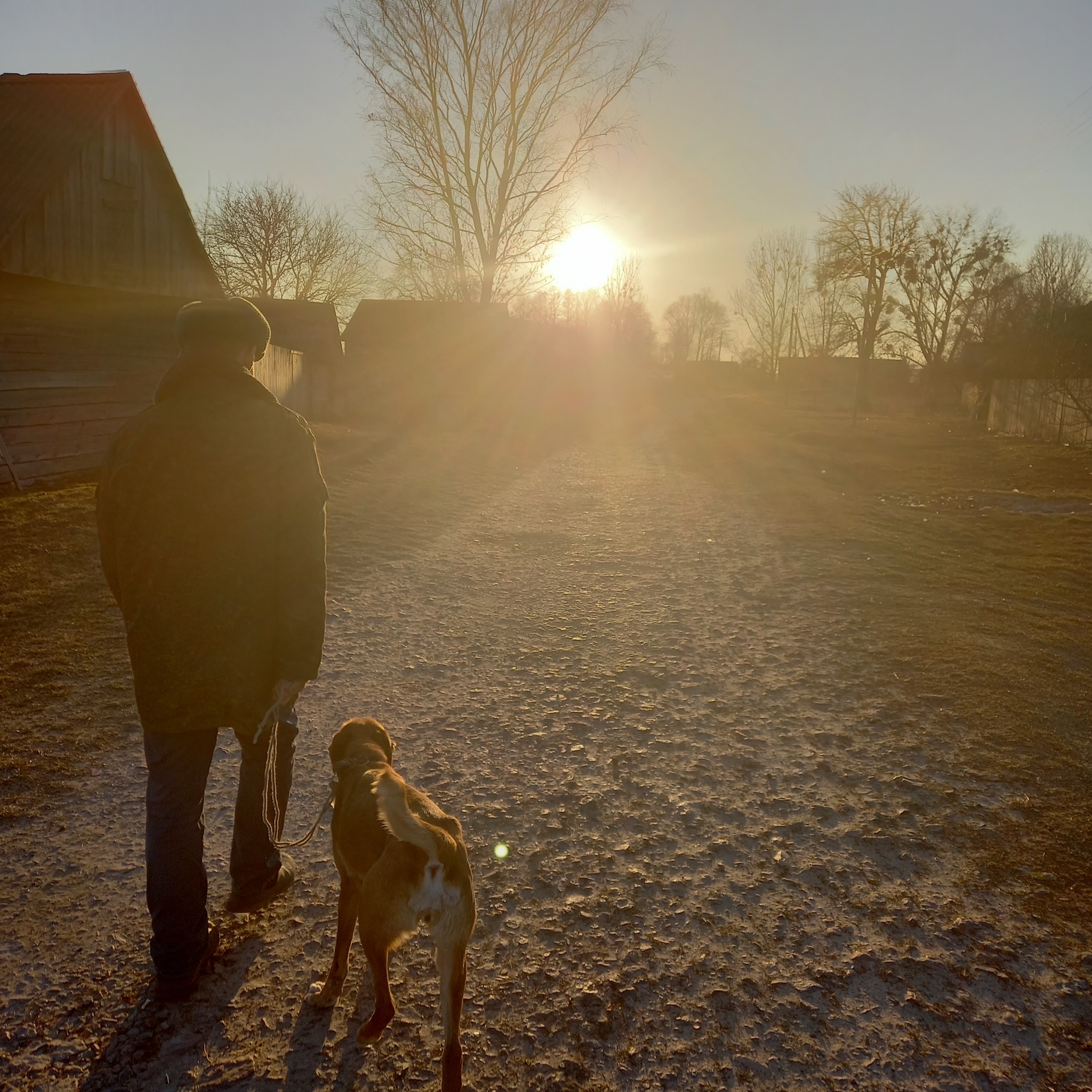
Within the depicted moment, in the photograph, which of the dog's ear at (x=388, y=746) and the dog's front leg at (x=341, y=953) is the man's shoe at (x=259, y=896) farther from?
the dog's ear at (x=388, y=746)

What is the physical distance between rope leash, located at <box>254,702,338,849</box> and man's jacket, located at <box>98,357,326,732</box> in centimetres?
6

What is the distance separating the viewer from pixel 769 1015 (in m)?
2.38

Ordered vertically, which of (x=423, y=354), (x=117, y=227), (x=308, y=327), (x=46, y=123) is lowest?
(x=423, y=354)

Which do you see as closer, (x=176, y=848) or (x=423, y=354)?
(x=176, y=848)

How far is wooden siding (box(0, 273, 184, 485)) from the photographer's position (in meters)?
10.6

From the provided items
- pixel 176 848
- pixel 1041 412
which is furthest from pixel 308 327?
pixel 176 848

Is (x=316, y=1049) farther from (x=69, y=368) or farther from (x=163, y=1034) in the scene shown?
(x=69, y=368)

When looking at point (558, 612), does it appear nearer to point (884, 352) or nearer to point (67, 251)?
point (67, 251)

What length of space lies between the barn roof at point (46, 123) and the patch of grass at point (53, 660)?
552 cm

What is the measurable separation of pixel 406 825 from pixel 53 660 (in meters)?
4.33

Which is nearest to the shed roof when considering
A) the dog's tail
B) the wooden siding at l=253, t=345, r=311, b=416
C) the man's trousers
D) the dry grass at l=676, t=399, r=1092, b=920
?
the wooden siding at l=253, t=345, r=311, b=416

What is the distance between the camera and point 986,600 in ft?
22.9

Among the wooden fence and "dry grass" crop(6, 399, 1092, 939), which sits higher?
the wooden fence

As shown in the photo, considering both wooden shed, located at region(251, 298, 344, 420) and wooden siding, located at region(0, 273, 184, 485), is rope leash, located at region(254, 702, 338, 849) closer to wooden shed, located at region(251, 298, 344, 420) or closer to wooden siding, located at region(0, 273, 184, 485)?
wooden siding, located at region(0, 273, 184, 485)
